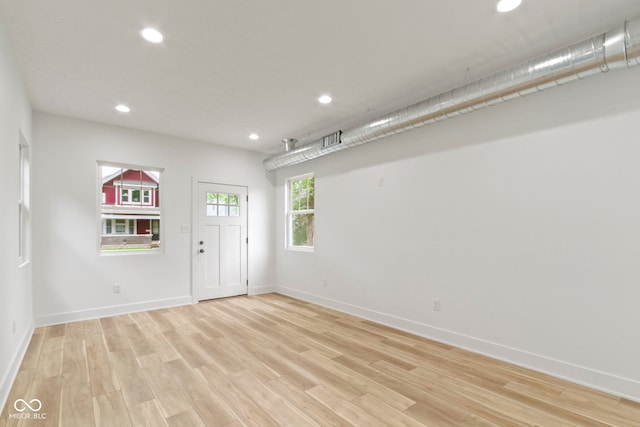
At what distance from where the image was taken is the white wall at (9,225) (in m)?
2.35

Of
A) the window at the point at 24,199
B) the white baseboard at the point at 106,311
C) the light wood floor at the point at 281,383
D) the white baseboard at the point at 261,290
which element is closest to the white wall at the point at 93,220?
the white baseboard at the point at 106,311

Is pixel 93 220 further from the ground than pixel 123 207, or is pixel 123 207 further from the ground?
pixel 123 207

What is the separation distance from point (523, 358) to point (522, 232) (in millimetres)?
1154

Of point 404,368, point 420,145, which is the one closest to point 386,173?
point 420,145

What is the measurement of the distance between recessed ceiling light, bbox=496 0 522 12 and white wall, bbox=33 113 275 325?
4652mm

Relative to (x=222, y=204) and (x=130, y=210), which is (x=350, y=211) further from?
(x=130, y=210)

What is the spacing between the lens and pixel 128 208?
482 cm

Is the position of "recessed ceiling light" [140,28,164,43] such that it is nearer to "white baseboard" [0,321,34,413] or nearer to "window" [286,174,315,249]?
"white baseboard" [0,321,34,413]

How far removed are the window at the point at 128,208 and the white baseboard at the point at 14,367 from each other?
1.43 m

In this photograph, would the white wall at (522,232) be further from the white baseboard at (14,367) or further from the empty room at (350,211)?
the white baseboard at (14,367)

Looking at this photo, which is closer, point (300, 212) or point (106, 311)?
point (106, 311)

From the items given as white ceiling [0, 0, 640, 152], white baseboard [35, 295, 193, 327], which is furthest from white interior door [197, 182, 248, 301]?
white ceiling [0, 0, 640, 152]

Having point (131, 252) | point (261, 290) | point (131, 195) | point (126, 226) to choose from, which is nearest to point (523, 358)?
point (261, 290)

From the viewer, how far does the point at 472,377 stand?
272 centimetres
